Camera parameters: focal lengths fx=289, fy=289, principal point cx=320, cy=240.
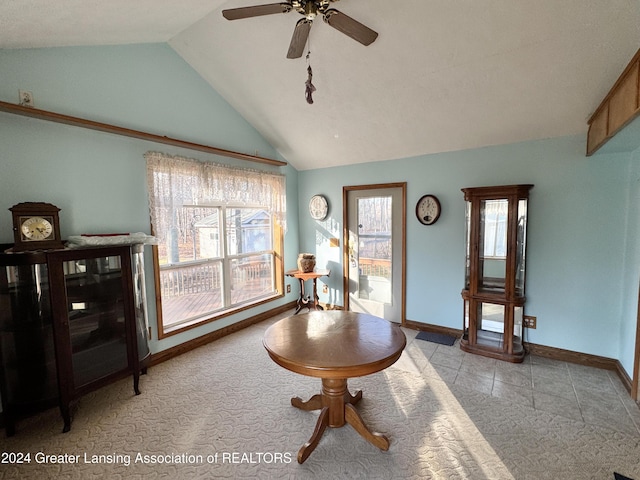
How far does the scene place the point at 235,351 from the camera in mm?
3131

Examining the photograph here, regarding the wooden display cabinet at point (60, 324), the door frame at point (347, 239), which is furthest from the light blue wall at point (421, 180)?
the wooden display cabinet at point (60, 324)

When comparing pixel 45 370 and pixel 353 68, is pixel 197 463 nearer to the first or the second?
pixel 45 370

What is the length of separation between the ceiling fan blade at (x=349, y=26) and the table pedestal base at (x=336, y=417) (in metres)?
2.08

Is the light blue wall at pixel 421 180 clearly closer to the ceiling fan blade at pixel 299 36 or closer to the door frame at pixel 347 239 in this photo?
the door frame at pixel 347 239

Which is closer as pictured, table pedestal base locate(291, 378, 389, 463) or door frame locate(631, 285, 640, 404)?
table pedestal base locate(291, 378, 389, 463)

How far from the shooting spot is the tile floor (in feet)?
6.70

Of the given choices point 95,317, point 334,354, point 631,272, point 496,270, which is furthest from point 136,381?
point 631,272

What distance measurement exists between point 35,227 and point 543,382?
4033 mm

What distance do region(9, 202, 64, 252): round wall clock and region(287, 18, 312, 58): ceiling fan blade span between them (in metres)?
1.97

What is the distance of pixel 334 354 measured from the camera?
5.51ft

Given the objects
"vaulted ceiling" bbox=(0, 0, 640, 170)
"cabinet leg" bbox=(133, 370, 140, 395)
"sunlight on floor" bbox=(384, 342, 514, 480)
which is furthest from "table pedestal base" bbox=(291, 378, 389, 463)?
"vaulted ceiling" bbox=(0, 0, 640, 170)

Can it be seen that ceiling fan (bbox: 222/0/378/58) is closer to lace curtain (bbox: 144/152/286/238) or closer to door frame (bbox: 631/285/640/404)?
lace curtain (bbox: 144/152/286/238)

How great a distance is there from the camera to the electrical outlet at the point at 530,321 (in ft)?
9.53

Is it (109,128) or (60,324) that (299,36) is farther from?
(60,324)
